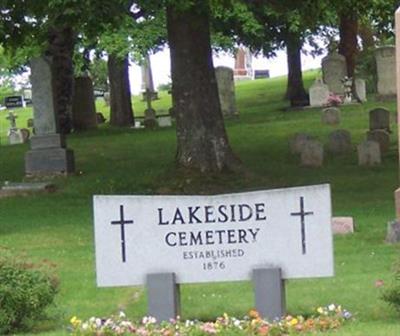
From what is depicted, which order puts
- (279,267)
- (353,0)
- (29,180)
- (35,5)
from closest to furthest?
(279,267) → (35,5) → (353,0) → (29,180)

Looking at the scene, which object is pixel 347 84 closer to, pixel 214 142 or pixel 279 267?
pixel 214 142

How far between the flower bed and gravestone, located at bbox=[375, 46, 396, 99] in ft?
87.8

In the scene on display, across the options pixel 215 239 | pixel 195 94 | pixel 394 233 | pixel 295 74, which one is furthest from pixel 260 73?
pixel 215 239

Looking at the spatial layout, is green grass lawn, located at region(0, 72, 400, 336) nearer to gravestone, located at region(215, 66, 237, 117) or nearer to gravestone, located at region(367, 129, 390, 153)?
gravestone, located at region(367, 129, 390, 153)

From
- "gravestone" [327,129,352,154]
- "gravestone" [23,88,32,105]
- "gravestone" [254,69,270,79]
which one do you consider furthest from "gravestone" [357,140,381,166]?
"gravestone" [254,69,270,79]

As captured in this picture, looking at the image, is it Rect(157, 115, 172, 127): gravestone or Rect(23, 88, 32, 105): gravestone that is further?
Rect(23, 88, 32, 105): gravestone

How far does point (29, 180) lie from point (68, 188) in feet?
5.25

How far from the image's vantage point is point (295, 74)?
136 feet

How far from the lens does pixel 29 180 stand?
2156 centimetres

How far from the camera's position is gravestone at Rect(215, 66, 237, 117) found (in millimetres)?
34969

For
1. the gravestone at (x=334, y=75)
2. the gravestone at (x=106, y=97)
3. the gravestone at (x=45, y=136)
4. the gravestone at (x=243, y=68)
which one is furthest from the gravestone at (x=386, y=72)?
the gravestone at (x=243, y=68)

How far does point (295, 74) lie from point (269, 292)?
3312 centimetres

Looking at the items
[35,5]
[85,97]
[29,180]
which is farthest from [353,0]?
[85,97]

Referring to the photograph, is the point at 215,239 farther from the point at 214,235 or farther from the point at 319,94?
the point at 319,94
